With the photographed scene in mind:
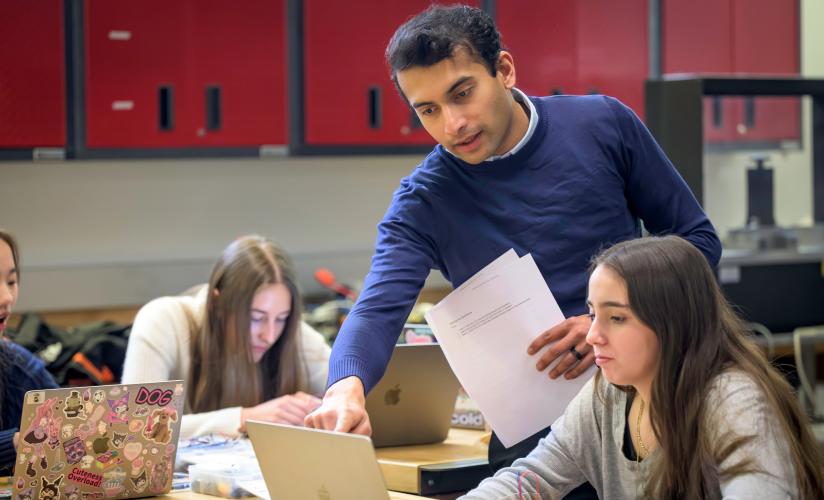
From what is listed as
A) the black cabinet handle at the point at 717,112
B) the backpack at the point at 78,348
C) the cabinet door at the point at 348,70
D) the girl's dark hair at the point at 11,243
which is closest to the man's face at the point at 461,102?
the girl's dark hair at the point at 11,243

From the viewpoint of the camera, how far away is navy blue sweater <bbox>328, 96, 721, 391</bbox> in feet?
6.50

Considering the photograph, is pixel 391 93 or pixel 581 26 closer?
pixel 391 93

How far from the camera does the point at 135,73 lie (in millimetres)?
3969

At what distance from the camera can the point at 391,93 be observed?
440 cm

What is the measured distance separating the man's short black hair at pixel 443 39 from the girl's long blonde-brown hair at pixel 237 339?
3.30ft

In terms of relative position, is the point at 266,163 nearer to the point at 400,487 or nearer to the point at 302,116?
the point at 302,116

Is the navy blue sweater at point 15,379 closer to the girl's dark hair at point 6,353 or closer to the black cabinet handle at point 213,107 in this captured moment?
the girl's dark hair at point 6,353

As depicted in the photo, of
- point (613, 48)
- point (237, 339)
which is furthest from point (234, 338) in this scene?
point (613, 48)

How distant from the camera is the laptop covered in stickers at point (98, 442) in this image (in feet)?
6.15

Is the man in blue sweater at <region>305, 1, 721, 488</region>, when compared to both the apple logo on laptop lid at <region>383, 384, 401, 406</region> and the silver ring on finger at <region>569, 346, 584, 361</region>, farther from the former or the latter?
the apple logo on laptop lid at <region>383, 384, 401, 406</region>

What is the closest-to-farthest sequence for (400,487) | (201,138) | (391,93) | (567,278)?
1. (567,278)
2. (400,487)
3. (201,138)
4. (391,93)

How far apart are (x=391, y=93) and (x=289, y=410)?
1.99 metres

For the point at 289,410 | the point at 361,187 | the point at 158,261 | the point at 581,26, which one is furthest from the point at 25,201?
the point at 581,26

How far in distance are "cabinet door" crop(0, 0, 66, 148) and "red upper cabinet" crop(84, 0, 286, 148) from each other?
10cm
